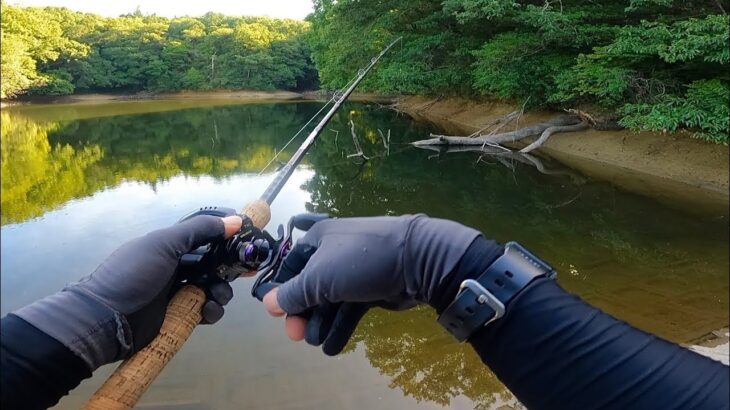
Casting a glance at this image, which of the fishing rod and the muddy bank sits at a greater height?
the fishing rod

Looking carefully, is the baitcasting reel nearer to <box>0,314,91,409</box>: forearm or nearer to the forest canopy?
<box>0,314,91,409</box>: forearm

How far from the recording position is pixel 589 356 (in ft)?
2.25

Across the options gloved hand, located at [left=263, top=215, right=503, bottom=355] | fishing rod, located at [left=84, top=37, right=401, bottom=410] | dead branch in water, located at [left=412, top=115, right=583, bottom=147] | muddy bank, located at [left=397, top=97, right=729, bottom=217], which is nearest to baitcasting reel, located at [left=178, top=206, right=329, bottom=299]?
fishing rod, located at [left=84, top=37, right=401, bottom=410]

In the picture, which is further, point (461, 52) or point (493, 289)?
point (461, 52)

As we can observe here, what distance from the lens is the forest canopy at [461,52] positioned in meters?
1.56

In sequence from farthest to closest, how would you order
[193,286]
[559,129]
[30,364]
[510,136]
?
[510,136] → [559,129] → [193,286] → [30,364]

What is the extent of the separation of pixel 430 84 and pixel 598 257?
10.7 meters

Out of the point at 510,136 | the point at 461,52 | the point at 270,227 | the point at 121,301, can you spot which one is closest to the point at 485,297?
the point at 121,301

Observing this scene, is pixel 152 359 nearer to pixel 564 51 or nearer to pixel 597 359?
pixel 597 359

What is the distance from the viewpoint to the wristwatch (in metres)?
0.67

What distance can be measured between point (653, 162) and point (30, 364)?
8.78 metres

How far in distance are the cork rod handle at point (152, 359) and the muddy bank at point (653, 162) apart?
5744 millimetres

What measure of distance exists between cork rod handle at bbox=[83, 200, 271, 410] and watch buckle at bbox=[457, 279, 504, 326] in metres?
0.73

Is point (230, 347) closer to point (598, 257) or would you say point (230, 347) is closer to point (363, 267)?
point (363, 267)
